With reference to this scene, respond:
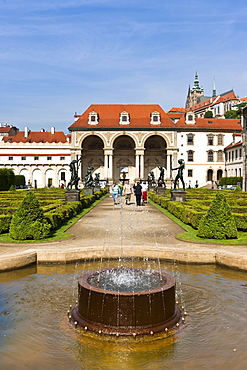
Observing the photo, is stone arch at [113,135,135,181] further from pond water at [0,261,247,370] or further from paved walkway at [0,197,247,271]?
pond water at [0,261,247,370]

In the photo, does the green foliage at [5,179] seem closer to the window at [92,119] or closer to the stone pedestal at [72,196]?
the window at [92,119]

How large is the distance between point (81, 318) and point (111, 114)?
202 ft

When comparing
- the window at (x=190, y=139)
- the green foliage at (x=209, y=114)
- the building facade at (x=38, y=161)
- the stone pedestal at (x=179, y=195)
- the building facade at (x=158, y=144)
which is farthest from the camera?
the green foliage at (x=209, y=114)

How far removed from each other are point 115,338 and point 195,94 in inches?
6045

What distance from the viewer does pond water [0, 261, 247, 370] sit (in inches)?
174

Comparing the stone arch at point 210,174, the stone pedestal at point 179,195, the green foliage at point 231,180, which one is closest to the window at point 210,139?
the stone arch at point 210,174

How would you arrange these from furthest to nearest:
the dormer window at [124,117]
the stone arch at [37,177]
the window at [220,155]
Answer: the stone arch at [37,177] → the window at [220,155] → the dormer window at [124,117]

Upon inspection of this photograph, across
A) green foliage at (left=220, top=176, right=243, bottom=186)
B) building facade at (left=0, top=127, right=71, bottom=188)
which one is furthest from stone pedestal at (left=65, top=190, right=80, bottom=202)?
building facade at (left=0, top=127, right=71, bottom=188)

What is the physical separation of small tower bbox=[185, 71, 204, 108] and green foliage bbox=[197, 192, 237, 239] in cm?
14376

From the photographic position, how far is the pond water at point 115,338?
4426mm

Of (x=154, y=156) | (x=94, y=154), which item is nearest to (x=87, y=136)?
(x=94, y=154)

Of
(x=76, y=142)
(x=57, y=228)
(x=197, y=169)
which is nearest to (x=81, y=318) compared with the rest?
(x=57, y=228)

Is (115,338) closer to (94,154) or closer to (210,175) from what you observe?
(94,154)

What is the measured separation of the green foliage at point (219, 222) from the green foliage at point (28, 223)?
5.35m
